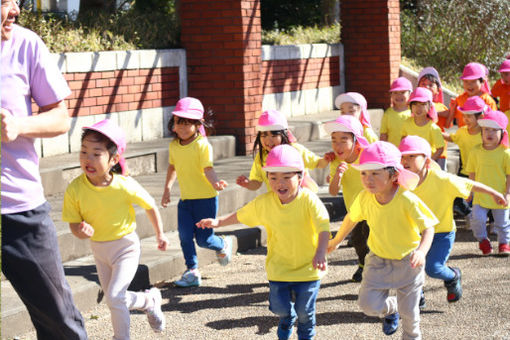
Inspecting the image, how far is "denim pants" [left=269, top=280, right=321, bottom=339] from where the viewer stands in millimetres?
5508

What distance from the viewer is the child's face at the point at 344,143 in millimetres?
7020

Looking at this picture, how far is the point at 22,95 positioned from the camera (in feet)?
12.7

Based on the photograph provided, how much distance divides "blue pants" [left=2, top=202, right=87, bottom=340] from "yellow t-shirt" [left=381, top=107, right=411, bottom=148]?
20.7 feet

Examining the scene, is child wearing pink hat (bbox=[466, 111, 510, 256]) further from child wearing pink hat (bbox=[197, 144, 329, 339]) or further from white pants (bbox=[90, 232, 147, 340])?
white pants (bbox=[90, 232, 147, 340])

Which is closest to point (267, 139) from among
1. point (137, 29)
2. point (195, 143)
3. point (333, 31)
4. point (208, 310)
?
point (195, 143)

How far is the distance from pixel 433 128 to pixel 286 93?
582 centimetres

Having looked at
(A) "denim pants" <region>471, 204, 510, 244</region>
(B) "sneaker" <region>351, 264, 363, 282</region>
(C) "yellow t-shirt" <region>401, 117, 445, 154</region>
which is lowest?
(B) "sneaker" <region>351, 264, 363, 282</region>

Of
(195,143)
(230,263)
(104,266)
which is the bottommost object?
(230,263)

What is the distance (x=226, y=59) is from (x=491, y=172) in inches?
193

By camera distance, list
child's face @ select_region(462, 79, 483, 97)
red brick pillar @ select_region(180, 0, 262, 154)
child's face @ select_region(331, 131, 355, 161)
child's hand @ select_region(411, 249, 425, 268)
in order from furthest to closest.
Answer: red brick pillar @ select_region(180, 0, 262, 154), child's face @ select_region(462, 79, 483, 97), child's face @ select_region(331, 131, 355, 161), child's hand @ select_region(411, 249, 425, 268)

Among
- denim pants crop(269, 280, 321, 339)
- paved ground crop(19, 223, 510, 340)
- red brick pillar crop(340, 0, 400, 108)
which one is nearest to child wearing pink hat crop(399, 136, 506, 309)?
paved ground crop(19, 223, 510, 340)

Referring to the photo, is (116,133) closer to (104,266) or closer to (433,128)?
(104,266)

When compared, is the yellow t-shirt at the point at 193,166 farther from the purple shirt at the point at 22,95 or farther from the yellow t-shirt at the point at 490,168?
the purple shirt at the point at 22,95

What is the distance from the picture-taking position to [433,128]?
30.7 ft
